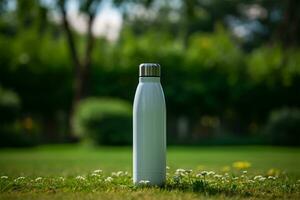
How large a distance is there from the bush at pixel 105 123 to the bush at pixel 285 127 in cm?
636

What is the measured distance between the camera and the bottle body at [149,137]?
5.66 meters

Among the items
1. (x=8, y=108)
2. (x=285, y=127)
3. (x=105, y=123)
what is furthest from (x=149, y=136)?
(x=285, y=127)

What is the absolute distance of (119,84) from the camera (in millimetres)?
28625

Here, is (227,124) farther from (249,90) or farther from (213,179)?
(213,179)

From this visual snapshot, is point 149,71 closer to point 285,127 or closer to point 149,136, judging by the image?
point 149,136

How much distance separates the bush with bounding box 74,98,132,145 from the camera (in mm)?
22641

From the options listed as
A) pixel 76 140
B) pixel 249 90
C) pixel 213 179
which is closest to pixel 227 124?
pixel 249 90

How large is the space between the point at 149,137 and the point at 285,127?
64.9 ft

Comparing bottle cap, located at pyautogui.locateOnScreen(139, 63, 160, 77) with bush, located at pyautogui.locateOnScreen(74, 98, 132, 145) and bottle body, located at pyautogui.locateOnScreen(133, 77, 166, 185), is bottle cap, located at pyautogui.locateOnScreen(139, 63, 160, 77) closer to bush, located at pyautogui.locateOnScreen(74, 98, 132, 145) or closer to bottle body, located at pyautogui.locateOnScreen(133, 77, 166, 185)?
bottle body, located at pyautogui.locateOnScreen(133, 77, 166, 185)

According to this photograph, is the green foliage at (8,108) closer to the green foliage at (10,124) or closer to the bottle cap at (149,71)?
the green foliage at (10,124)

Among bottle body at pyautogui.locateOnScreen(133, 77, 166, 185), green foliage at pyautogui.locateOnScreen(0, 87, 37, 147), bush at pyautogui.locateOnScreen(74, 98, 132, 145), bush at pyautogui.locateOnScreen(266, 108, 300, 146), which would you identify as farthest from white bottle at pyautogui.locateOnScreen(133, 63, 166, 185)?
bush at pyautogui.locateOnScreen(266, 108, 300, 146)

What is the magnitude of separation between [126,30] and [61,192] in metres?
25.2

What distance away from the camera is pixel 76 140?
26.3 m

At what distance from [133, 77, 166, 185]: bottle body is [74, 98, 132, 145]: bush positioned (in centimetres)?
1694
